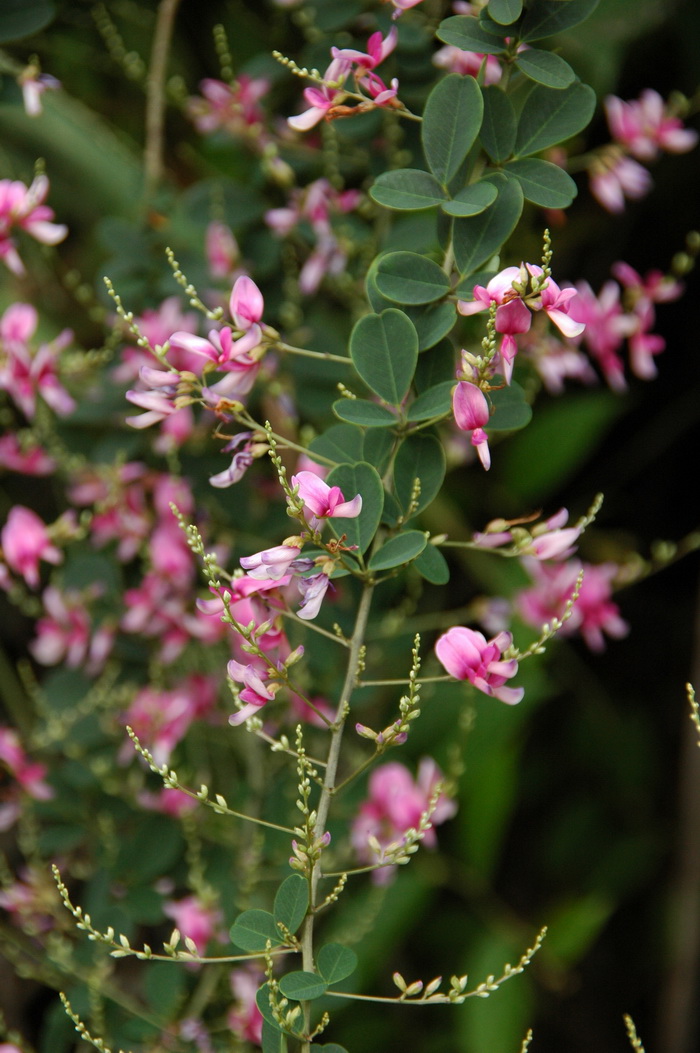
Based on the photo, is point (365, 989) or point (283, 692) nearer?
point (283, 692)

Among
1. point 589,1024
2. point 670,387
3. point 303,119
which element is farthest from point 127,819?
point 670,387

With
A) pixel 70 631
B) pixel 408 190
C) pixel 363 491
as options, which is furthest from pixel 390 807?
pixel 408 190

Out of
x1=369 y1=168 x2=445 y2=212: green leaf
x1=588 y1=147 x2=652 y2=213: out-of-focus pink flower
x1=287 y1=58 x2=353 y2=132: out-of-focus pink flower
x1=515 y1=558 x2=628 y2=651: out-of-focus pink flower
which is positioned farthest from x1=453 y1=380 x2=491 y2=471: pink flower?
x1=588 y1=147 x2=652 y2=213: out-of-focus pink flower

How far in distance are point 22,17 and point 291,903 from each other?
753 mm

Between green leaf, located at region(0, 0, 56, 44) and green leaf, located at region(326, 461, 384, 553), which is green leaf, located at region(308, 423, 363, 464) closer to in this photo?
green leaf, located at region(326, 461, 384, 553)

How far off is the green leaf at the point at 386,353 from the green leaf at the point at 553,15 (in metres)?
0.21

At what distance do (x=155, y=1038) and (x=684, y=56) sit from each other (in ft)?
4.87

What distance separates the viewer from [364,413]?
2.04ft

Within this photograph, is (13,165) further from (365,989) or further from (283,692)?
(365,989)

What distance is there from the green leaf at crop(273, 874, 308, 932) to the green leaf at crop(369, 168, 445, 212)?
16.1 inches

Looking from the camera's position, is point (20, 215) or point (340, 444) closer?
point (340, 444)

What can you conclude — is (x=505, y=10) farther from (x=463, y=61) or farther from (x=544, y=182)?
(x=463, y=61)

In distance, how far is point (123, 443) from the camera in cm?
106

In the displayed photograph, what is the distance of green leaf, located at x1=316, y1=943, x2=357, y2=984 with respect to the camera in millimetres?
556
